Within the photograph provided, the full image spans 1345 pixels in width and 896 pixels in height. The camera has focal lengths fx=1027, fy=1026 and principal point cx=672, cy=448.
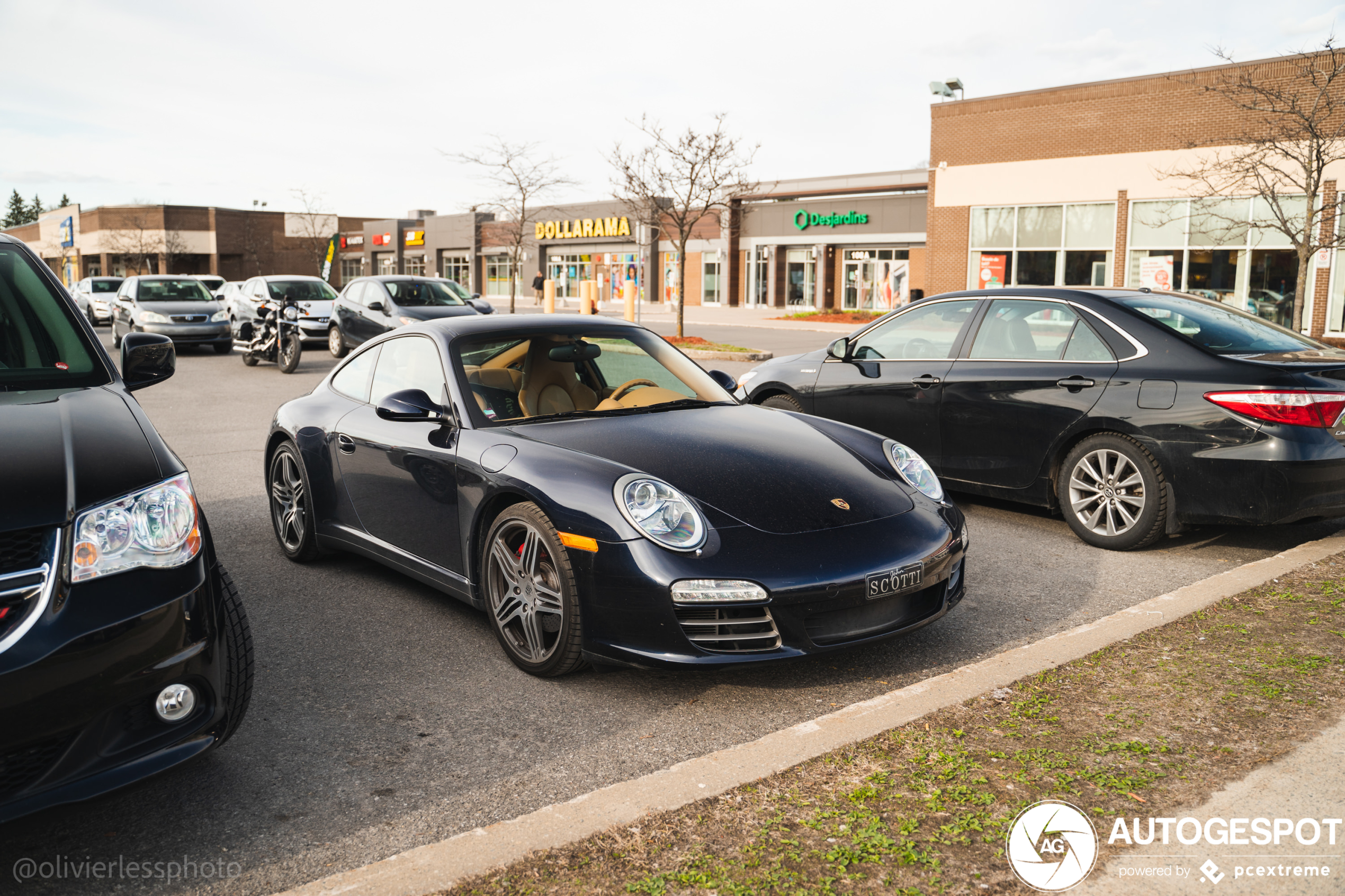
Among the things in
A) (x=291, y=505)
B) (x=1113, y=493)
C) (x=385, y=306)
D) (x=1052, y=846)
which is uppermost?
(x=385, y=306)

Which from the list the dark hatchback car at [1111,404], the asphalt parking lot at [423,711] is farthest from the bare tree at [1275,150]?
the asphalt parking lot at [423,711]

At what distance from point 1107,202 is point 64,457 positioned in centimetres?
2997

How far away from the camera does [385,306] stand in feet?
61.6

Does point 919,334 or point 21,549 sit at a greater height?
point 919,334

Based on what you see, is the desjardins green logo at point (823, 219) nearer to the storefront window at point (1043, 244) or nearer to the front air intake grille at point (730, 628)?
the storefront window at point (1043, 244)

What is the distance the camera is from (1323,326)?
25438mm

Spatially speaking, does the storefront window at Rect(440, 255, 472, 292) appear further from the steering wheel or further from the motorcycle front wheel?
the steering wheel

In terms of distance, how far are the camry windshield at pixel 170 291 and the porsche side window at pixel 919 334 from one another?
1978 cm

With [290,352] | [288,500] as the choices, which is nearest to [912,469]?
[288,500]

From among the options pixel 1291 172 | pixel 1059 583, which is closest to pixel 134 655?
pixel 1059 583

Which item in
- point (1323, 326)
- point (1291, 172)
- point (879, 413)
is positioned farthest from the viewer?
point (1323, 326)

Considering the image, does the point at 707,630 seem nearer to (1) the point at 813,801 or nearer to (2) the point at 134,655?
(1) the point at 813,801

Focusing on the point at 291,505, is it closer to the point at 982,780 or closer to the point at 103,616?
the point at 103,616

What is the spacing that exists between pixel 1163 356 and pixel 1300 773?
3.26 metres
